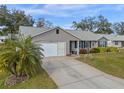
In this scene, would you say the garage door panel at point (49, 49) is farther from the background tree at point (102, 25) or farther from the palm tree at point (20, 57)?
the background tree at point (102, 25)

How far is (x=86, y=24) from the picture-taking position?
3054 inches

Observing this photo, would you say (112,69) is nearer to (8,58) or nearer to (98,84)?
(98,84)

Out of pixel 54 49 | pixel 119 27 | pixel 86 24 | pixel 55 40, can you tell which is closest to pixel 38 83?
pixel 54 49

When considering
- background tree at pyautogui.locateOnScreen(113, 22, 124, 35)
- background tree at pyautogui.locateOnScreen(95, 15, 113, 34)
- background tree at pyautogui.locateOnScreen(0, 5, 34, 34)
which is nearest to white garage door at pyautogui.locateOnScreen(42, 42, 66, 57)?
background tree at pyautogui.locateOnScreen(0, 5, 34, 34)

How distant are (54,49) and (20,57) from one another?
14.1m

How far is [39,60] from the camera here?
15.8 metres

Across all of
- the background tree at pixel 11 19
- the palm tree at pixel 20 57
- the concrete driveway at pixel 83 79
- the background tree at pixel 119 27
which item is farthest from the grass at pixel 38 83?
the background tree at pixel 119 27

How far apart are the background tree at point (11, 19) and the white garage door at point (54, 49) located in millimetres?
31691

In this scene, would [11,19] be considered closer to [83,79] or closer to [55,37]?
[55,37]

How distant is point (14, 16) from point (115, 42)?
29700mm

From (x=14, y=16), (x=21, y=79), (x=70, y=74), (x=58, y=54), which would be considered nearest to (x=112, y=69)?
(x=70, y=74)

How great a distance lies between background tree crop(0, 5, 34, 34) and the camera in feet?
192

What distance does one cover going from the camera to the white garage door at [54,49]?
92.3ft

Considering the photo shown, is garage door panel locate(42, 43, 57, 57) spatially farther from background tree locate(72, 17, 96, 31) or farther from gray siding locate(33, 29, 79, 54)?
background tree locate(72, 17, 96, 31)
